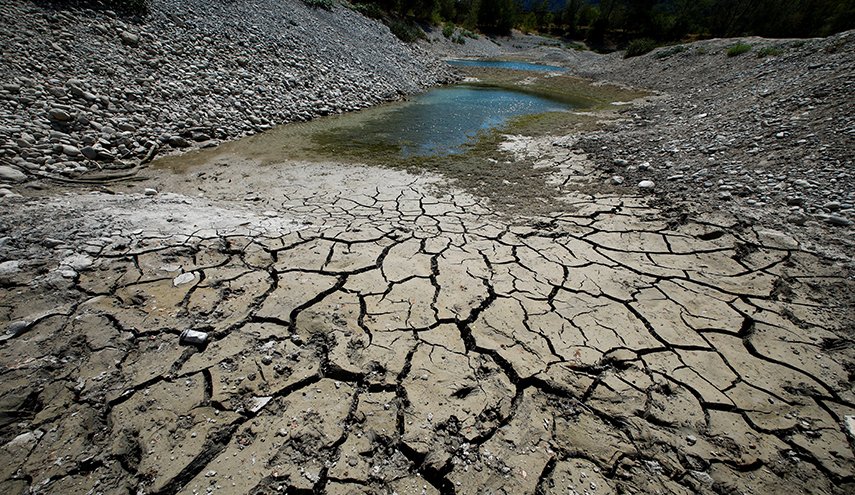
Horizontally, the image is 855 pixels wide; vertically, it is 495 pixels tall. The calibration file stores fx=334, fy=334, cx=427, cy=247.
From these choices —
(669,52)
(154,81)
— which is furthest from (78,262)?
(669,52)

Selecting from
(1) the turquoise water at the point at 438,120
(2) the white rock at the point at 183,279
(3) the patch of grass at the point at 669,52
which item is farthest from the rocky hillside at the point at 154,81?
(3) the patch of grass at the point at 669,52

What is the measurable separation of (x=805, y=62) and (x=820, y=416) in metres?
9.45

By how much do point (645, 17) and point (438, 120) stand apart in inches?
1621

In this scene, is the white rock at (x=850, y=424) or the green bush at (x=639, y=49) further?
the green bush at (x=639, y=49)

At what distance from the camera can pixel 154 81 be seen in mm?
6062

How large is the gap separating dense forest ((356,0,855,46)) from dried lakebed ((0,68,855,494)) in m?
22.8

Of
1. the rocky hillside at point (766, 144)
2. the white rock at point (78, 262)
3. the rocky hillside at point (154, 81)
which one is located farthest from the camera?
the rocky hillside at point (154, 81)

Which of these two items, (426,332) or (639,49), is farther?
(639,49)

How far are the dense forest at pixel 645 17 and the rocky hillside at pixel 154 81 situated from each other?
46.0 ft

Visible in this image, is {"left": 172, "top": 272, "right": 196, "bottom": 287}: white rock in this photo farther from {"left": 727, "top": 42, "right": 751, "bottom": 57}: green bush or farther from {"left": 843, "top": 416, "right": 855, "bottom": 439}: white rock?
{"left": 727, "top": 42, "right": 751, "bottom": 57}: green bush

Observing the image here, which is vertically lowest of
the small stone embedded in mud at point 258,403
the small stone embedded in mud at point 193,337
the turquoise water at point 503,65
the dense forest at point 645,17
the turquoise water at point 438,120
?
the small stone embedded in mud at point 258,403

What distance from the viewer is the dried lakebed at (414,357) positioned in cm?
142

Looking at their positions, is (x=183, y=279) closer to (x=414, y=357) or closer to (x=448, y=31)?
(x=414, y=357)

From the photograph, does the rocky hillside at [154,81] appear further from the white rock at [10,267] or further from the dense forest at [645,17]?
the dense forest at [645,17]
